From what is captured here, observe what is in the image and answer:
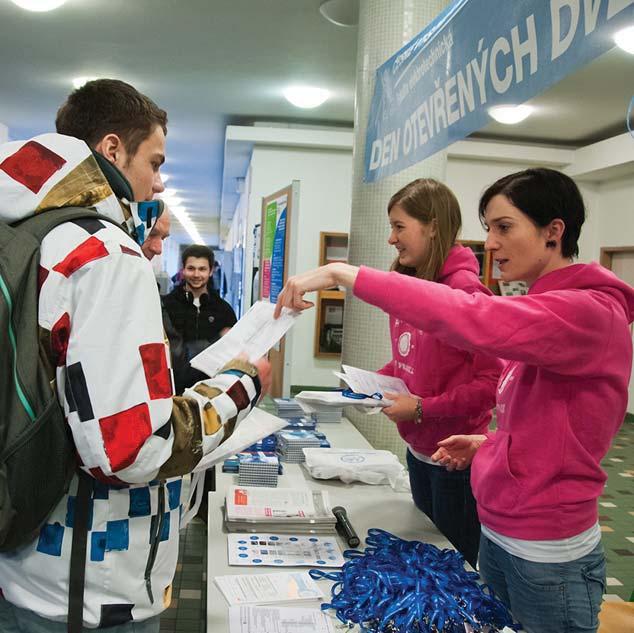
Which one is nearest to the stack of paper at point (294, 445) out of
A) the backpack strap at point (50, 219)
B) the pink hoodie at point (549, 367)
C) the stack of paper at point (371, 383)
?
the stack of paper at point (371, 383)

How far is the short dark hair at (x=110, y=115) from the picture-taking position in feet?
4.38

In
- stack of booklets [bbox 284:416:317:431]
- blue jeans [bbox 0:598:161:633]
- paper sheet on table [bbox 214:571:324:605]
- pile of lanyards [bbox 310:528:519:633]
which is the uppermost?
blue jeans [bbox 0:598:161:633]

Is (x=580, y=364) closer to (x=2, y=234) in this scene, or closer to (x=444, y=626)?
(x=444, y=626)

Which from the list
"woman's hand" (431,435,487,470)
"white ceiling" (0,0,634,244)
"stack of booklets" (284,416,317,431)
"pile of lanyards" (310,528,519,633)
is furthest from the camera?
"white ceiling" (0,0,634,244)

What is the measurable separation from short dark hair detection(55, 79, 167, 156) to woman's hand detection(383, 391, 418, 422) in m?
1.10

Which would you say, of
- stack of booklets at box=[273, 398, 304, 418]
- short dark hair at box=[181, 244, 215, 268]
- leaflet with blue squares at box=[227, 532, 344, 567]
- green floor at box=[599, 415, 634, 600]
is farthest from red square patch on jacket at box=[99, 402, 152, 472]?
short dark hair at box=[181, 244, 215, 268]

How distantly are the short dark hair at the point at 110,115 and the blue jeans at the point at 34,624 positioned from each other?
0.89 metres

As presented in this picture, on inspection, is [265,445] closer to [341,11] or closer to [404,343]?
[404,343]

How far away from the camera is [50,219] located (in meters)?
1.09

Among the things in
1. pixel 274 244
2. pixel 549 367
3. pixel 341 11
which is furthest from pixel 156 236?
pixel 341 11

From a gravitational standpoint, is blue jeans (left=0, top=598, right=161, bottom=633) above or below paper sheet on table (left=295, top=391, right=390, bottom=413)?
below

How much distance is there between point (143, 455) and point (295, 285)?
646 mm

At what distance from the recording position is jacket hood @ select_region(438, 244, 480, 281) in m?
2.17

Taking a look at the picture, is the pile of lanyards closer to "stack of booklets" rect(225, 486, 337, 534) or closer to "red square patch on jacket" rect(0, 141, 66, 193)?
"stack of booklets" rect(225, 486, 337, 534)
